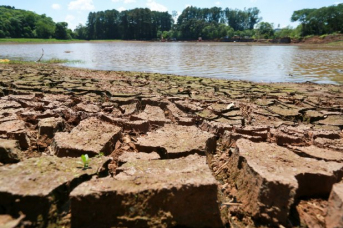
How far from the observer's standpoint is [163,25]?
4131 inches

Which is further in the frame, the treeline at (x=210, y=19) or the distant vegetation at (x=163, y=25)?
the treeline at (x=210, y=19)

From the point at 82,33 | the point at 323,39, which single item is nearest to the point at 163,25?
the point at 82,33

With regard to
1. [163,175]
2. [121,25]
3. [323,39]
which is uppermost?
[121,25]

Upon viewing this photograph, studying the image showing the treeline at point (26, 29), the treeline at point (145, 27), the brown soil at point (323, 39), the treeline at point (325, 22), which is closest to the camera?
the brown soil at point (323, 39)

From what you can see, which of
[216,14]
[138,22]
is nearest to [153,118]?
[138,22]

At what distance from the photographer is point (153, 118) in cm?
345

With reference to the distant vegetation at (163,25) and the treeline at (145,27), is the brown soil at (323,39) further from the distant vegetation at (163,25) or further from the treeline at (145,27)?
the treeline at (145,27)

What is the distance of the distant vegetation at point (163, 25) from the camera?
62094 mm

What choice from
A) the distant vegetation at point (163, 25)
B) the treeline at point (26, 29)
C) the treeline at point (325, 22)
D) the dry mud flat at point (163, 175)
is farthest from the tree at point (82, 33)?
the dry mud flat at point (163, 175)

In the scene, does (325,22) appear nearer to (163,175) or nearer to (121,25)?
(121,25)

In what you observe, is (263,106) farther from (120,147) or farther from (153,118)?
(120,147)

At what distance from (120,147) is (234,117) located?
1937 millimetres

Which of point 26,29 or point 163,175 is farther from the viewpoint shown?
point 26,29

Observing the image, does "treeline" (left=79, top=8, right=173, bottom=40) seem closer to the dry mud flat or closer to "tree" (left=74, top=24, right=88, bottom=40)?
"tree" (left=74, top=24, right=88, bottom=40)
